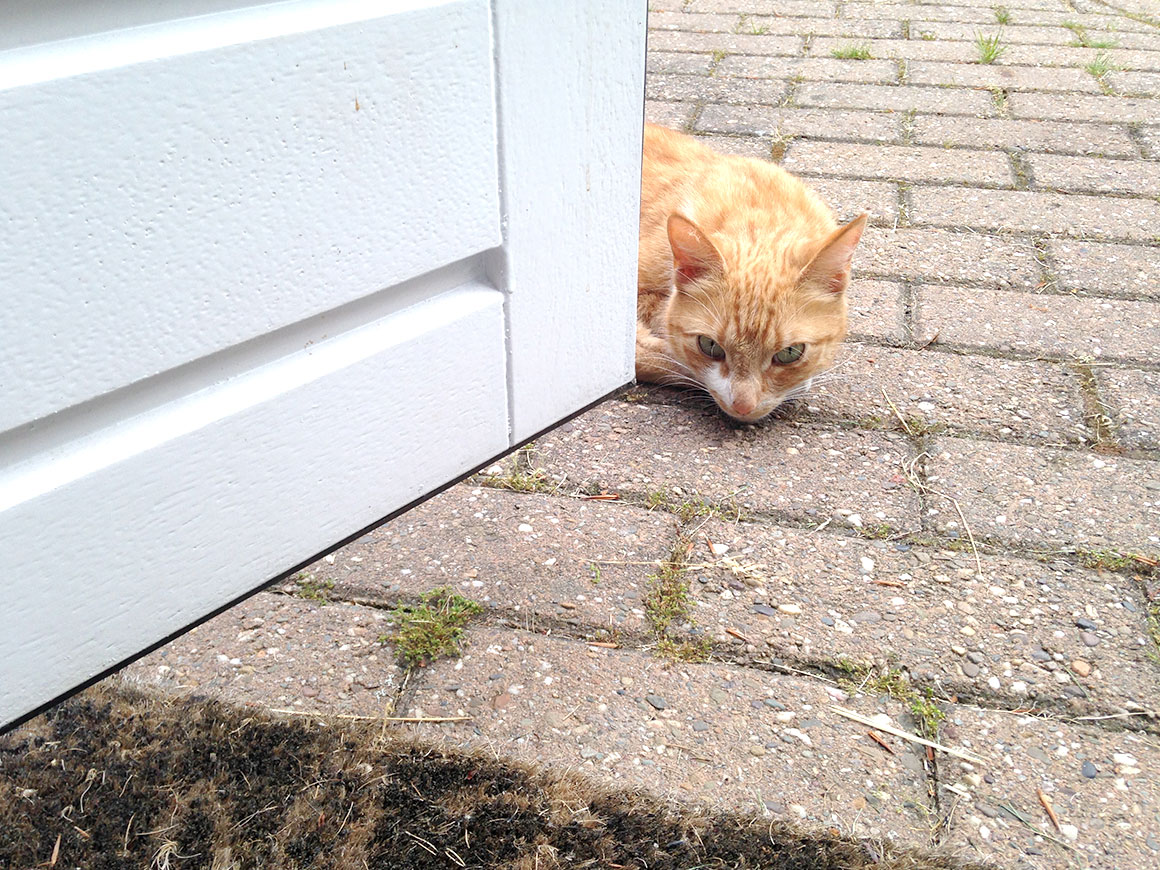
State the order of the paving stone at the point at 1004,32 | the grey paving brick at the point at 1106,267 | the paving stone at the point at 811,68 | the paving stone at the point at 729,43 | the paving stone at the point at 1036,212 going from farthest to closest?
the paving stone at the point at 1004,32 → the paving stone at the point at 729,43 → the paving stone at the point at 811,68 → the paving stone at the point at 1036,212 → the grey paving brick at the point at 1106,267

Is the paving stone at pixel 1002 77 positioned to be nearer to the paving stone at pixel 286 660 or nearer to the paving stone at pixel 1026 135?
the paving stone at pixel 1026 135

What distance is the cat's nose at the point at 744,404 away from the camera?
2326 mm

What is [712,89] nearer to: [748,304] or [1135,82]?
[1135,82]

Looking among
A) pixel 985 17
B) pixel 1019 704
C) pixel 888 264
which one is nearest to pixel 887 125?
pixel 888 264

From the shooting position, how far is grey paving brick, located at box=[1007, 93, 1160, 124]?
429cm

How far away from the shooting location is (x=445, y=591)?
185cm

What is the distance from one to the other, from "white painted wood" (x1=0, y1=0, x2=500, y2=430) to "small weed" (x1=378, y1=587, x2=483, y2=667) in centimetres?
63

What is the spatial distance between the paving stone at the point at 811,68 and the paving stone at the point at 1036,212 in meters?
1.43

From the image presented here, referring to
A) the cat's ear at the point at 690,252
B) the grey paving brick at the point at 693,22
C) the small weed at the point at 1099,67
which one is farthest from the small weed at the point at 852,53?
the cat's ear at the point at 690,252

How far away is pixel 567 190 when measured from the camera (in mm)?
1761

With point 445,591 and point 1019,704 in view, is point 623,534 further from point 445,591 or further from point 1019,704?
point 1019,704

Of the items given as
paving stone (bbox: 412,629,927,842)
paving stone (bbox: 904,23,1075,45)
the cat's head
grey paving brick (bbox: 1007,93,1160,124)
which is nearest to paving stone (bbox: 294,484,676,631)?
paving stone (bbox: 412,629,927,842)

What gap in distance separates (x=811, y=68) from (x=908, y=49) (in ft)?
2.32

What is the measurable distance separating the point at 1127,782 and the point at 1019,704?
195 millimetres
